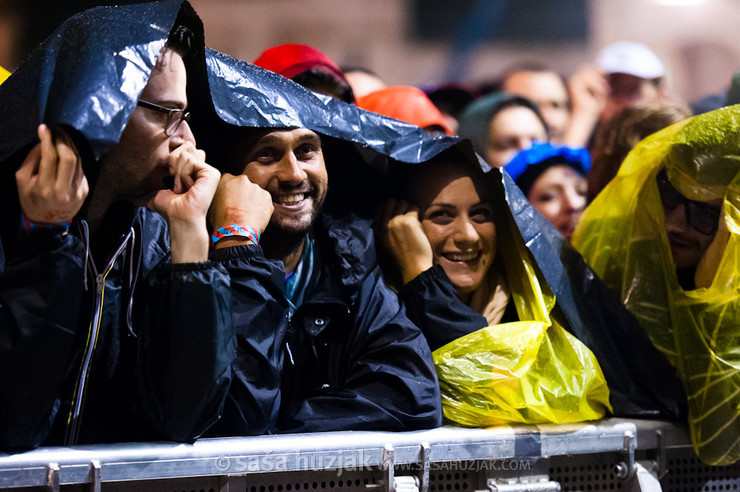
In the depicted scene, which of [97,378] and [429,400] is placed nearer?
[97,378]

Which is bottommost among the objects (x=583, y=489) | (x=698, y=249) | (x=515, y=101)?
(x=583, y=489)

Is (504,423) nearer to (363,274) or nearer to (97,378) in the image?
(363,274)

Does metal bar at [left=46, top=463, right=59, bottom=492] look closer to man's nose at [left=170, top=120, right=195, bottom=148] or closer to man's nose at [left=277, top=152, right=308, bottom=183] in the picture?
man's nose at [left=170, top=120, right=195, bottom=148]

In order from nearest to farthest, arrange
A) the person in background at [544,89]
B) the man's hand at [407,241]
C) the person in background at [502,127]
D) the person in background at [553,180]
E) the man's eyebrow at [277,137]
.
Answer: the man's eyebrow at [277,137] → the man's hand at [407,241] → the person in background at [553,180] → the person in background at [502,127] → the person in background at [544,89]

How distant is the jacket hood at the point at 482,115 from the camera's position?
2.97 m

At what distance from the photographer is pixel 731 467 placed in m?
1.88

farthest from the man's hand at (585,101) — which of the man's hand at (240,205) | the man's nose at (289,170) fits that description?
the man's hand at (240,205)

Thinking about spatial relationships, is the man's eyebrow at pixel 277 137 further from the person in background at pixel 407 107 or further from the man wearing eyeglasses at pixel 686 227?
the man wearing eyeglasses at pixel 686 227

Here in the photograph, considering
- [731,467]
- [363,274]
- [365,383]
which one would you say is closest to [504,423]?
[365,383]

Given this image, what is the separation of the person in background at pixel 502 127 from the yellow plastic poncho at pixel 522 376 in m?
1.13

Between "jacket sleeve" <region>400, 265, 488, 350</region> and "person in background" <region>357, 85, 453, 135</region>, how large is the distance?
2.29 ft

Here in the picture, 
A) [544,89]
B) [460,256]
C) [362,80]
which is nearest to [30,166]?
[460,256]

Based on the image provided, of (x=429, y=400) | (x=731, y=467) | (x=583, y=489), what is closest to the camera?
(x=429, y=400)

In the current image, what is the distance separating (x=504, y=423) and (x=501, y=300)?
399 millimetres
